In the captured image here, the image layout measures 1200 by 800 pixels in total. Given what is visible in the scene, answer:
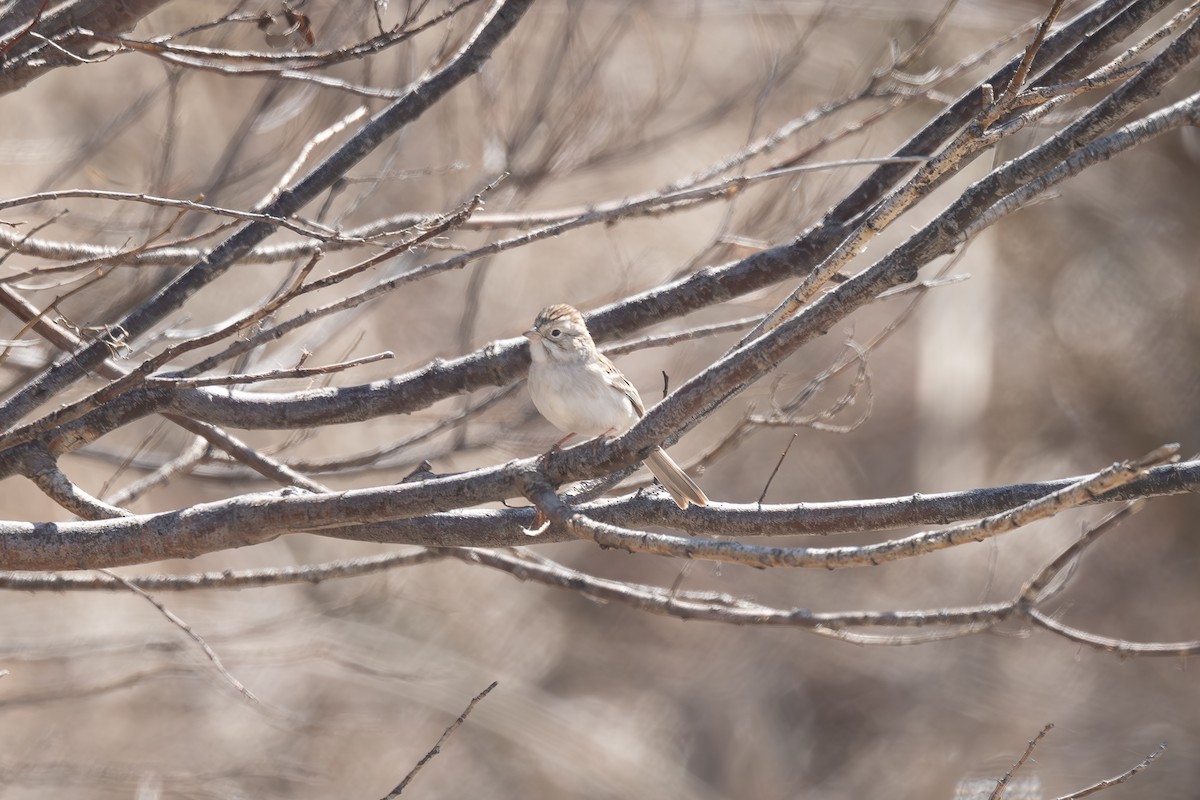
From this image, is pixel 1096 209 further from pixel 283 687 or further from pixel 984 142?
pixel 984 142

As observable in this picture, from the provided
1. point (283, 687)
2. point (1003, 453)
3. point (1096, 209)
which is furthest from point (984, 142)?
point (1096, 209)

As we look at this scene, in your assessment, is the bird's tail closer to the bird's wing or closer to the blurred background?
the bird's wing

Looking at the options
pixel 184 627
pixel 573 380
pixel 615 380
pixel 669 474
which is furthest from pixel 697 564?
pixel 184 627

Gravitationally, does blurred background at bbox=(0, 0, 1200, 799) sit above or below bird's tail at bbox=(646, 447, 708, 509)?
above

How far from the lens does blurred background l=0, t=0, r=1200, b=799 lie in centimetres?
664

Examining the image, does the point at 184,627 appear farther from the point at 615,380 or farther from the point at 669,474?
the point at 615,380

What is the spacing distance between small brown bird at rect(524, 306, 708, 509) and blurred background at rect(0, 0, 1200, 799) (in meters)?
1.26

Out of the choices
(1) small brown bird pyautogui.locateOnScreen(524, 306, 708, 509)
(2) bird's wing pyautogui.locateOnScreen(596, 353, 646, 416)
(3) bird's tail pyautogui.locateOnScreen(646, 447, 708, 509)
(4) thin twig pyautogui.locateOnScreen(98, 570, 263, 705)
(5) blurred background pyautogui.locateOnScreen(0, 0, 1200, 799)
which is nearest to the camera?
(4) thin twig pyautogui.locateOnScreen(98, 570, 263, 705)

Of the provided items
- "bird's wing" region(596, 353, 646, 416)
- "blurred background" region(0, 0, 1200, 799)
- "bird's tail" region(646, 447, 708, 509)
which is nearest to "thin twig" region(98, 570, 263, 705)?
"bird's tail" region(646, 447, 708, 509)

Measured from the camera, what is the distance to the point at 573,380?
3529 mm

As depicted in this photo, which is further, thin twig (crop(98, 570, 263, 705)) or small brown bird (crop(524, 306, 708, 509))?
small brown bird (crop(524, 306, 708, 509))

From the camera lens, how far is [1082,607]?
8961 millimetres

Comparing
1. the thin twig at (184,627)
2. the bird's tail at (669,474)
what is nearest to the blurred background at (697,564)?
the bird's tail at (669,474)

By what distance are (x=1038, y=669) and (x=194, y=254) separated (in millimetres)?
7382
